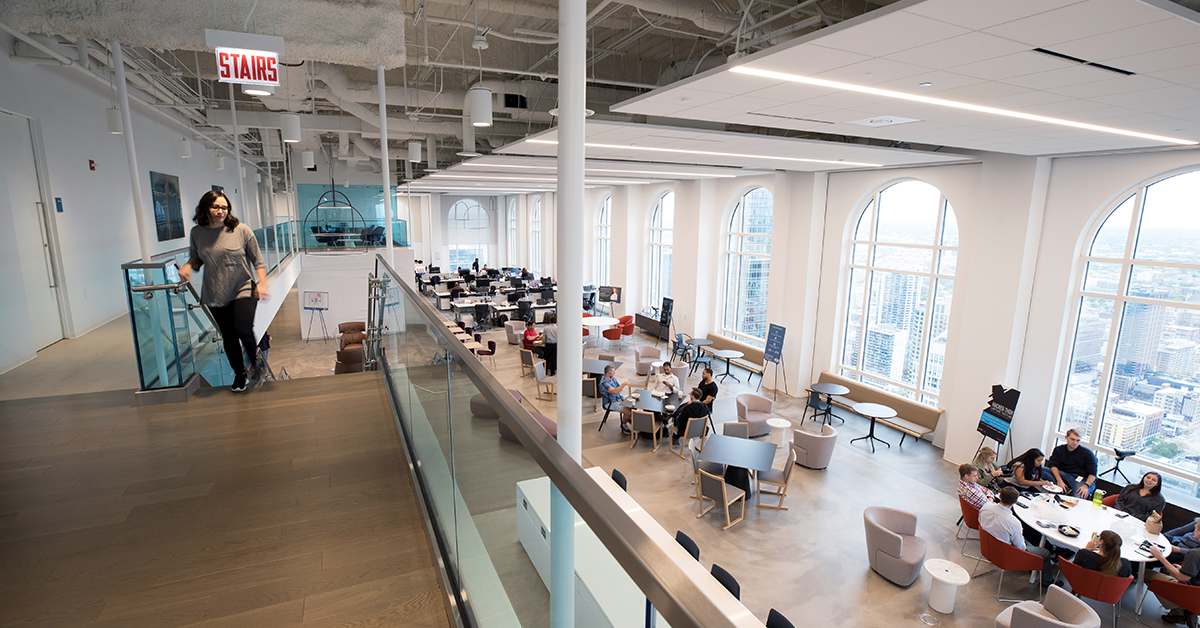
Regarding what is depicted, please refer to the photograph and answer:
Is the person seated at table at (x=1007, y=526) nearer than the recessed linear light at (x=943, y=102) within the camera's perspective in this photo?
No

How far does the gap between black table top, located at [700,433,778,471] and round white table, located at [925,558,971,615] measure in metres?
2.01

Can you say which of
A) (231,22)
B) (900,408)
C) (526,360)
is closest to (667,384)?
(526,360)

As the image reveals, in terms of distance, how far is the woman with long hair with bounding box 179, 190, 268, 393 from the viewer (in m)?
4.02

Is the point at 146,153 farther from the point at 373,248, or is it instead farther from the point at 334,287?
the point at 373,248

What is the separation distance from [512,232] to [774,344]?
2103 cm

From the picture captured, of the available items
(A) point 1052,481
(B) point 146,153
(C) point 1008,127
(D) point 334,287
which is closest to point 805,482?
(A) point 1052,481

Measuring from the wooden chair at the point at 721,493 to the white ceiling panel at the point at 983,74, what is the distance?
424 centimetres

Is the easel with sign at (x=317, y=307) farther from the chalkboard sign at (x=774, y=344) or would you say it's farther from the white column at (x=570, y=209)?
the white column at (x=570, y=209)

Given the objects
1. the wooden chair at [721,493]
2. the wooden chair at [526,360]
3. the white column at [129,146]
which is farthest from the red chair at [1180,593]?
the white column at [129,146]

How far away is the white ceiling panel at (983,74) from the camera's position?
266 cm

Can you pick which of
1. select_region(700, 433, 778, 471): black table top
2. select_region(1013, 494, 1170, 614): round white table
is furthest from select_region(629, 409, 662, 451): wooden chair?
select_region(1013, 494, 1170, 614): round white table

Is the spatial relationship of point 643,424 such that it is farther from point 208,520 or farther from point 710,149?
point 208,520

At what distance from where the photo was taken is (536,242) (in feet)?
87.2

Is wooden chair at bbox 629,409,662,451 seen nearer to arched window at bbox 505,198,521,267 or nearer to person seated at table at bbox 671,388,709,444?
person seated at table at bbox 671,388,709,444
